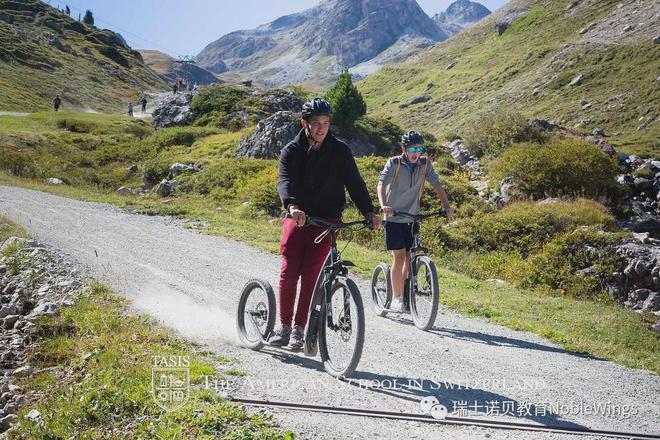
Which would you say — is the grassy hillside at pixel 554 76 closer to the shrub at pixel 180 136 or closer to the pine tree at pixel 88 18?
the shrub at pixel 180 136

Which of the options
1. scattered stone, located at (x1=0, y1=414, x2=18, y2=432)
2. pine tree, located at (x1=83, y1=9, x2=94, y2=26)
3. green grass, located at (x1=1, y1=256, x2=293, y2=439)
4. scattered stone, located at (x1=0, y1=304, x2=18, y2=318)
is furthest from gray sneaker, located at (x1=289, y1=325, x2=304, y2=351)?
pine tree, located at (x1=83, y1=9, x2=94, y2=26)

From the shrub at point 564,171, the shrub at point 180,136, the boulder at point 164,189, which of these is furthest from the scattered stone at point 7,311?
the shrub at point 180,136

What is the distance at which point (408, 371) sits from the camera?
6.26m

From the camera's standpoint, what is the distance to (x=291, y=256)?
6.17m

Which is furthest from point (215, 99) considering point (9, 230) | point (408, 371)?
point (408, 371)

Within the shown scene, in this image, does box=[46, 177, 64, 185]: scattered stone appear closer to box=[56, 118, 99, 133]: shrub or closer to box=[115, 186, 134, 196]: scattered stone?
box=[115, 186, 134, 196]: scattered stone

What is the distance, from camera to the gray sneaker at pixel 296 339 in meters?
6.18

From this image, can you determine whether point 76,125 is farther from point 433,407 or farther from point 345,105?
point 433,407

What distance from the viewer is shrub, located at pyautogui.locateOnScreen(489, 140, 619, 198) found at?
964 inches

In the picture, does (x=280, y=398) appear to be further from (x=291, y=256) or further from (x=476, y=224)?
(x=476, y=224)

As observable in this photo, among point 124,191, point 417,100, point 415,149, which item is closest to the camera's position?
point 415,149

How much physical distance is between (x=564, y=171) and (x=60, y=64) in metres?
107

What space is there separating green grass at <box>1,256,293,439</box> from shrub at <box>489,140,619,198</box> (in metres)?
21.2

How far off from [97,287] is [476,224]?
1501 centimetres
